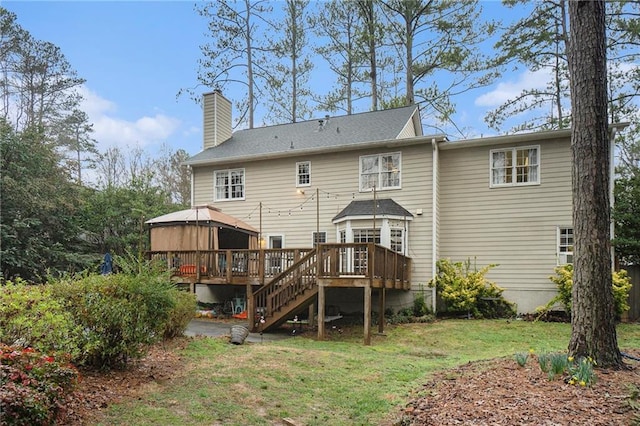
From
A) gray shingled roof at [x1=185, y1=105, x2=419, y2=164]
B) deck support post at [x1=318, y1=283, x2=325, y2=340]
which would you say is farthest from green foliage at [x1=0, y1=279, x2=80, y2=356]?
gray shingled roof at [x1=185, y1=105, x2=419, y2=164]

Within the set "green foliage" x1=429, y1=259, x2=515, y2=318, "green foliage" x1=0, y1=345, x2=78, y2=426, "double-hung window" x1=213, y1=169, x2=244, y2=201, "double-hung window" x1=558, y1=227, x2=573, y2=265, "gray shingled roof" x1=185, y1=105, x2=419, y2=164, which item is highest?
"gray shingled roof" x1=185, y1=105, x2=419, y2=164

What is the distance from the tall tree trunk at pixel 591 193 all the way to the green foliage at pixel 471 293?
7.34 metres

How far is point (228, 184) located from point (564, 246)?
11.8 metres

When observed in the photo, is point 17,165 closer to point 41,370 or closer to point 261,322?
point 261,322

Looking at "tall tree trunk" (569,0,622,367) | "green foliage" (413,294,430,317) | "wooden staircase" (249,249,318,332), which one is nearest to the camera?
"tall tree trunk" (569,0,622,367)

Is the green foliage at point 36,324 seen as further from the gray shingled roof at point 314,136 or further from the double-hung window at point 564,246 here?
the double-hung window at point 564,246

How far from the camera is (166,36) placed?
44.1 ft

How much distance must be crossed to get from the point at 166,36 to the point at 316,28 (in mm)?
12462

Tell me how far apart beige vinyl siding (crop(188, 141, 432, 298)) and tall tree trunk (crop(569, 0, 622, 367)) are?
804cm

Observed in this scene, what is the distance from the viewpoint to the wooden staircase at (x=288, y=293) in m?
10.4

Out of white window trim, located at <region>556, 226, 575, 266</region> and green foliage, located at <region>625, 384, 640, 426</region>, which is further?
white window trim, located at <region>556, 226, 575, 266</region>

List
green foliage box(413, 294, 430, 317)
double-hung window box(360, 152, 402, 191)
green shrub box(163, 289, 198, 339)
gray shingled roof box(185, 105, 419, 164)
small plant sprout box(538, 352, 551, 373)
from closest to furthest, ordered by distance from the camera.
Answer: small plant sprout box(538, 352, 551, 373), green shrub box(163, 289, 198, 339), green foliage box(413, 294, 430, 317), double-hung window box(360, 152, 402, 191), gray shingled roof box(185, 105, 419, 164)

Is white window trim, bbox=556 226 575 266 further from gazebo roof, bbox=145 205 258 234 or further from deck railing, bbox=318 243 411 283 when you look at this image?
gazebo roof, bbox=145 205 258 234

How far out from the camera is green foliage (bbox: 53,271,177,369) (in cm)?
518
